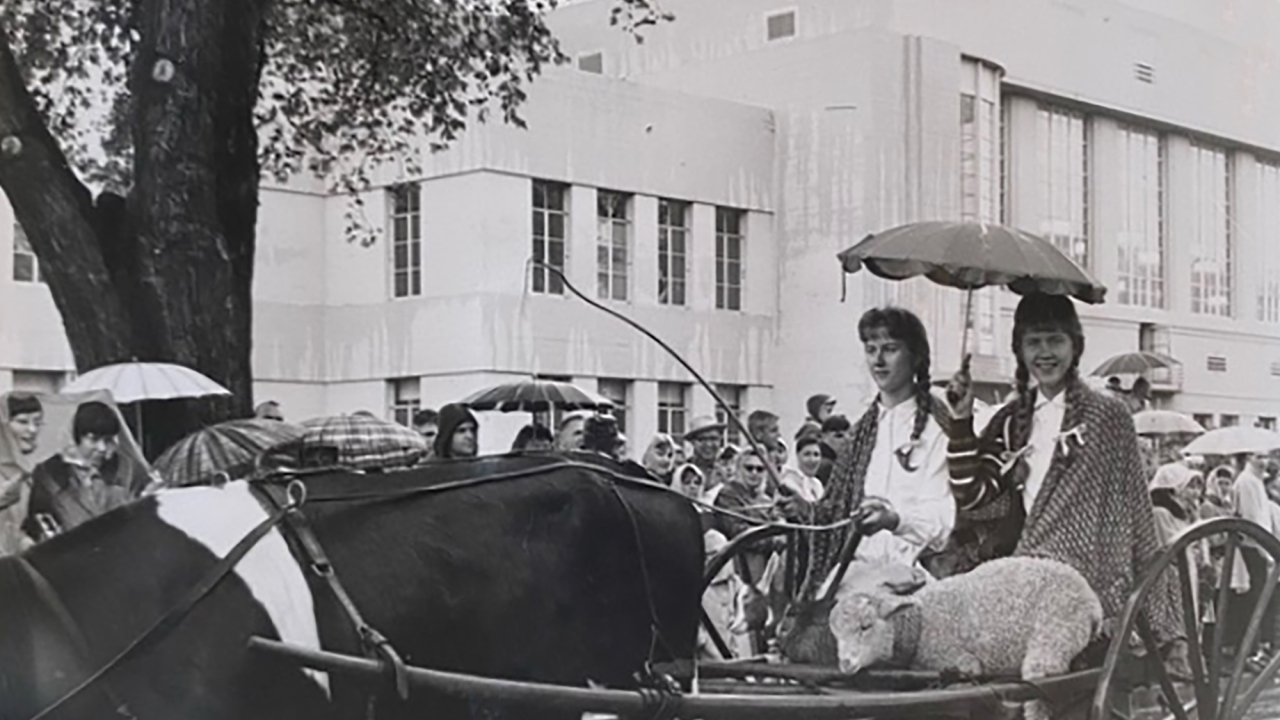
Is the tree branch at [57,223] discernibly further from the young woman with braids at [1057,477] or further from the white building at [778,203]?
the young woman with braids at [1057,477]

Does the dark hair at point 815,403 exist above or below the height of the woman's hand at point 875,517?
above

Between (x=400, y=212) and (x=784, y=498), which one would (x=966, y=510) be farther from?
(x=400, y=212)

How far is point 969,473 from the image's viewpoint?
468 cm

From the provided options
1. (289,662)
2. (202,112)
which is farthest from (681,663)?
(202,112)

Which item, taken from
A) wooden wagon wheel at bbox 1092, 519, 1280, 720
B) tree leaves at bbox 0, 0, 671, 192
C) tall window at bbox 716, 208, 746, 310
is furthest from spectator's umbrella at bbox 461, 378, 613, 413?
wooden wagon wheel at bbox 1092, 519, 1280, 720

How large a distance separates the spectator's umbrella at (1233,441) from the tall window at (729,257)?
6.36 ft

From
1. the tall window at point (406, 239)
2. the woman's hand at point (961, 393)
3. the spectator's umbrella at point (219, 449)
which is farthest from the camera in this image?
the tall window at point (406, 239)

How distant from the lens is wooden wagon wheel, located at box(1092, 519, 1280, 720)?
4.26m

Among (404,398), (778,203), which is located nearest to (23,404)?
(404,398)

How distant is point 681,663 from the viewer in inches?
170

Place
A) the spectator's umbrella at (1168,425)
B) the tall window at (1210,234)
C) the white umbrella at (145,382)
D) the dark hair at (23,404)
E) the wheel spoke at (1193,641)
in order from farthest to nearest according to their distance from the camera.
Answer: the spectator's umbrella at (1168,425), the tall window at (1210,234), the white umbrella at (145,382), the dark hair at (23,404), the wheel spoke at (1193,641)

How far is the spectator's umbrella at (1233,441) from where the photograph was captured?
262 inches

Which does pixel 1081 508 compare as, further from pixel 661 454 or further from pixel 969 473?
pixel 661 454

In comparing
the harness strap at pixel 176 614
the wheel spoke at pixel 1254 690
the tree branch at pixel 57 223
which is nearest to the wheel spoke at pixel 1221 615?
the wheel spoke at pixel 1254 690
